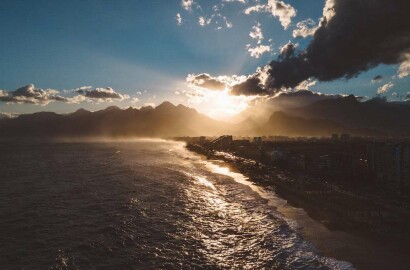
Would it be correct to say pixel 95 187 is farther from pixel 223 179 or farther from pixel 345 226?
pixel 345 226

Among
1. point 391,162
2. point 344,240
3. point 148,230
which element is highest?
point 391,162

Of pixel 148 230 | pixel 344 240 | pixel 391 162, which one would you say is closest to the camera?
pixel 344 240

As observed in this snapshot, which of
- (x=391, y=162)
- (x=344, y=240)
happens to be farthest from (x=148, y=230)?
(x=391, y=162)

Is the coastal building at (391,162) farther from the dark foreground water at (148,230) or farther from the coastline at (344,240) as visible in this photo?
the dark foreground water at (148,230)

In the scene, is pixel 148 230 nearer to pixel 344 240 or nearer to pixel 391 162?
pixel 344 240

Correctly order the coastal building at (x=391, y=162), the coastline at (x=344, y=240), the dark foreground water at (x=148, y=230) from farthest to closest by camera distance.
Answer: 1. the coastal building at (x=391, y=162)
2. the dark foreground water at (x=148, y=230)
3. the coastline at (x=344, y=240)

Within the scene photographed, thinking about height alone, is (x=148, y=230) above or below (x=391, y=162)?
below

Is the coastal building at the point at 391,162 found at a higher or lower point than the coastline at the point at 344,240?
higher

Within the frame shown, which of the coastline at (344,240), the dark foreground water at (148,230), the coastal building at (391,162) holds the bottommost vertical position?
the dark foreground water at (148,230)

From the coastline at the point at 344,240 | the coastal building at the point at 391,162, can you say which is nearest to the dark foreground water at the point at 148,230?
the coastline at the point at 344,240
